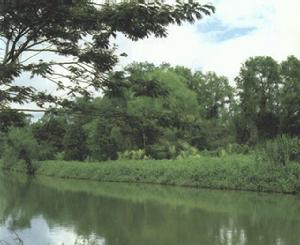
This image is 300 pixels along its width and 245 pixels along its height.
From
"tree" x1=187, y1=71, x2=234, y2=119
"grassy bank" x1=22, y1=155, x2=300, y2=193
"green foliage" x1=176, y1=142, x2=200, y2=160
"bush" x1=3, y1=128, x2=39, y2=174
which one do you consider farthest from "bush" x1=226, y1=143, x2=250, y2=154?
"tree" x1=187, y1=71, x2=234, y2=119

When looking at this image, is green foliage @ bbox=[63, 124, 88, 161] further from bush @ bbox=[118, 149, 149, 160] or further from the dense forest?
bush @ bbox=[118, 149, 149, 160]

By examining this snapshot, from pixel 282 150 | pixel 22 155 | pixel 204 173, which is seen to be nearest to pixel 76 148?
pixel 22 155

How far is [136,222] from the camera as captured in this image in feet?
61.2

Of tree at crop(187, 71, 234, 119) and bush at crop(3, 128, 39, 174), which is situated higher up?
tree at crop(187, 71, 234, 119)

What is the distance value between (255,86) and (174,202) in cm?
3188

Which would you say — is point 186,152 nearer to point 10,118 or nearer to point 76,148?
point 76,148

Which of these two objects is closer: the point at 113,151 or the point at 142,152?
the point at 142,152

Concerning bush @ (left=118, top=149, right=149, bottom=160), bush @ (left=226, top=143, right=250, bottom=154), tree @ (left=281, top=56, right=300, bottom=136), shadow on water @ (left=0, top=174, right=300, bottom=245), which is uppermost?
tree @ (left=281, top=56, right=300, bottom=136)

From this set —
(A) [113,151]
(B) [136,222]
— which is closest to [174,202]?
(B) [136,222]

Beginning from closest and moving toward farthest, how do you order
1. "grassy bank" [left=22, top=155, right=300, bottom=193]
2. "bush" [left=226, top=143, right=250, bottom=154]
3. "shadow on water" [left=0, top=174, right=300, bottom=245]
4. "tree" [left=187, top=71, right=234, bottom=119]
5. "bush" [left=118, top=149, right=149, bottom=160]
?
"shadow on water" [left=0, top=174, right=300, bottom=245], "grassy bank" [left=22, top=155, right=300, bottom=193], "bush" [left=226, top=143, right=250, bottom=154], "bush" [left=118, top=149, right=149, bottom=160], "tree" [left=187, top=71, right=234, bottom=119]

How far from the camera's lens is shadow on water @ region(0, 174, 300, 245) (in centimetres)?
1494

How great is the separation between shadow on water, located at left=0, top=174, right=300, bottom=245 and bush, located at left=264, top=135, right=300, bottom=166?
201 cm

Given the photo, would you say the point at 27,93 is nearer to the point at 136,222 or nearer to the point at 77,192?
the point at 136,222

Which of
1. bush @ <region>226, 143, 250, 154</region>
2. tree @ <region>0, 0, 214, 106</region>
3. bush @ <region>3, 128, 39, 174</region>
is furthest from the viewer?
bush @ <region>3, 128, 39, 174</region>
